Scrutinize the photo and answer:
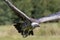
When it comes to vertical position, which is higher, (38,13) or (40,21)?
(38,13)

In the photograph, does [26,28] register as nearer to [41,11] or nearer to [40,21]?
[40,21]

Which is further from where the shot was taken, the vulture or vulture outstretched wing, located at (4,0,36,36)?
vulture outstretched wing, located at (4,0,36,36)

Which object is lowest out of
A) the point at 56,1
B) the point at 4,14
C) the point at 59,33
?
the point at 59,33

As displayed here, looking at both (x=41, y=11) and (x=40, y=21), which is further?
(x=41, y=11)

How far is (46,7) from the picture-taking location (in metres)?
30.7

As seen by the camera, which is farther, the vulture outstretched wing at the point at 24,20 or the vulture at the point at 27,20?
the vulture outstretched wing at the point at 24,20

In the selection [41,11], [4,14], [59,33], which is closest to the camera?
[59,33]

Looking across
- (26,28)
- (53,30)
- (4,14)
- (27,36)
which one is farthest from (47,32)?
(4,14)

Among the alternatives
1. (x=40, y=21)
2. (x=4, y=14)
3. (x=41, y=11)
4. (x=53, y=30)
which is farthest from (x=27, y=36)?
(x=41, y=11)

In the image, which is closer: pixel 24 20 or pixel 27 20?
pixel 27 20

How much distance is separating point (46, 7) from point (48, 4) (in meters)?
0.33

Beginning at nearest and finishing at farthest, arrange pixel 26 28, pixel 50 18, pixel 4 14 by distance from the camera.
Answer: pixel 50 18
pixel 26 28
pixel 4 14

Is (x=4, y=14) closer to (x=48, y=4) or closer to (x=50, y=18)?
(x=48, y=4)

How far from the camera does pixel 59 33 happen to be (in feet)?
46.1
